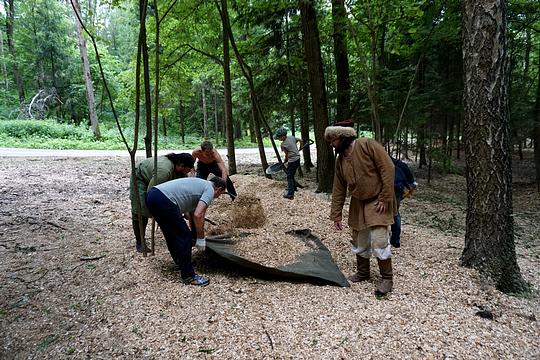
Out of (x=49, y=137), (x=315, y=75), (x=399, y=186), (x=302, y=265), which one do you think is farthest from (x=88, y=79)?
(x=302, y=265)

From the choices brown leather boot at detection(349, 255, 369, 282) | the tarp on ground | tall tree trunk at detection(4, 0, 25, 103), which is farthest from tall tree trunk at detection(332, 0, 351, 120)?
tall tree trunk at detection(4, 0, 25, 103)

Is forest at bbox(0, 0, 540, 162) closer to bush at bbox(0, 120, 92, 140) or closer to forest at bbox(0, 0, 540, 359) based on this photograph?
forest at bbox(0, 0, 540, 359)

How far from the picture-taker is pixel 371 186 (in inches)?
128

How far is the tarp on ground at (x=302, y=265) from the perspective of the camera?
11.3 feet

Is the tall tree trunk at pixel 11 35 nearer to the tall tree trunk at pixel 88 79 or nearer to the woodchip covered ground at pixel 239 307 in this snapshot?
the tall tree trunk at pixel 88 79

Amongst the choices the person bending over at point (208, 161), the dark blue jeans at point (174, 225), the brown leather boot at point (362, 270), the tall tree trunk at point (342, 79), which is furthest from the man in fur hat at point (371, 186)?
the tall tree trunk at point (342, 79)

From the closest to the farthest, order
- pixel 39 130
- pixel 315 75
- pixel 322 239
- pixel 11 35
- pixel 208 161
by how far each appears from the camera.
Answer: pixel 322 239 → pixel 208 161 → pixel 315 75 → pixel 39 130 → pixel 11 35

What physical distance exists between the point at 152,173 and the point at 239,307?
2.04 m

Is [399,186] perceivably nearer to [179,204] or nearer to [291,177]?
[291,177]

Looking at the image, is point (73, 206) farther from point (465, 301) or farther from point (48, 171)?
point (465, 301)

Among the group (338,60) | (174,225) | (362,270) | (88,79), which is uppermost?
(88,79)

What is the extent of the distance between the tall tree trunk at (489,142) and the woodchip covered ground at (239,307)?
284 millimetres

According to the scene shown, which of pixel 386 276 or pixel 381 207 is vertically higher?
pixel 381 207

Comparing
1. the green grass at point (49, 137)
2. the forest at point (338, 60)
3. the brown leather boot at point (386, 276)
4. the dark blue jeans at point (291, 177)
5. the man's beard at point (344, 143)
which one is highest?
the forest at point (338, 60)
